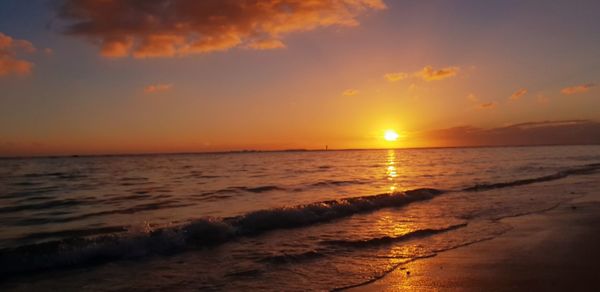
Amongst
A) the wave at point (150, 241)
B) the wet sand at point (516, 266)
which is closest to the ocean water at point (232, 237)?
the wave at point (150, 241)

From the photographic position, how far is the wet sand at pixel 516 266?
7520mm

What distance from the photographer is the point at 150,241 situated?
38.0 feet

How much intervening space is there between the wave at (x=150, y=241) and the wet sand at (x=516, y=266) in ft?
19.9

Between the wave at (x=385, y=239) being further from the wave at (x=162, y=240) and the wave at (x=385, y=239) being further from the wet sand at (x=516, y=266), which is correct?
the wet sand at (x=516, y=266)

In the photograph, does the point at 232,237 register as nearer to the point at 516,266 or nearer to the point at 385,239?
the point at 385,239

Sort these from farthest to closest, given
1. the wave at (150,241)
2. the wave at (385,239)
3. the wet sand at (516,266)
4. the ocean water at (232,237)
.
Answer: the wave at (385,239) → the wave at (150,241) → the ocean water at (232,237) → the wet sand at (516,266)

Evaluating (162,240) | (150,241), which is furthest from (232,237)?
(150,241)

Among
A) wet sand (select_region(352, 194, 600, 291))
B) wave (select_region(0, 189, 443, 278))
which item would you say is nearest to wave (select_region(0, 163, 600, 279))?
wave (select_region(0, 189, 443, 278))

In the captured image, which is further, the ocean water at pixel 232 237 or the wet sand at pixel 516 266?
the ocean water at pixel 232 237

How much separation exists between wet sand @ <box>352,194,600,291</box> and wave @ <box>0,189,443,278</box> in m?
6.06

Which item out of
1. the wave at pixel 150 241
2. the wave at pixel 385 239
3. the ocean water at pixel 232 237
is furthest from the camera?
the wave at pixel 385 239

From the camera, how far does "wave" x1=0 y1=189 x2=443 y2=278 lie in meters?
10.1

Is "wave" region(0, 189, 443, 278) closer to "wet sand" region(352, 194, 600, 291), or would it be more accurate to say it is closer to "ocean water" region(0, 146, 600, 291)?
"ocean water" region(0, 146, 600, 291)

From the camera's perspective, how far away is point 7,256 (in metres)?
10.2
